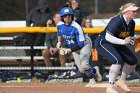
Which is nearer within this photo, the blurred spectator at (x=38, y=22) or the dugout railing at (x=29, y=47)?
the dugout railing at (x=29, y=47)

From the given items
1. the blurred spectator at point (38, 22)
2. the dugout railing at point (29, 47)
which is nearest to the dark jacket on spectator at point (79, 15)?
the dugout railing at point (29, 47)

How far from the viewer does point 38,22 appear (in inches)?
488

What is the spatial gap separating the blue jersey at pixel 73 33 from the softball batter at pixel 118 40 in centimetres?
53

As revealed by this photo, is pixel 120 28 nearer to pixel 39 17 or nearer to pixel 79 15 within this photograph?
pixel 79 15

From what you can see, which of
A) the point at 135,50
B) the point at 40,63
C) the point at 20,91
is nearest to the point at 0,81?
the point at 40,63

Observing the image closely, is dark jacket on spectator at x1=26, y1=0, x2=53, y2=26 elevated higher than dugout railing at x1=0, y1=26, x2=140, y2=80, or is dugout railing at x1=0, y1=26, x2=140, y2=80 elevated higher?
dark jacket on spectator at x1=26, y1=0, x2=53, y2=26

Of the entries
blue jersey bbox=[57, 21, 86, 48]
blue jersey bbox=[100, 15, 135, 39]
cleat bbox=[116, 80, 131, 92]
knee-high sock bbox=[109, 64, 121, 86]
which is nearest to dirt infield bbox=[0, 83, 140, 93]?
cleat bbox=[116, 80, 131, 92]

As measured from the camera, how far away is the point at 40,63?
1223 cm

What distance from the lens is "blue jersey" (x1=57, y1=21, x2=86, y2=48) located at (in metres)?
10.1

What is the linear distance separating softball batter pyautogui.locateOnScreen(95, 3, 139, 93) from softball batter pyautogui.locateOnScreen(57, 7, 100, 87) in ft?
1.99

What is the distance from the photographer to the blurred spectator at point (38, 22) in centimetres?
1216

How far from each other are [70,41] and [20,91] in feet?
4.32

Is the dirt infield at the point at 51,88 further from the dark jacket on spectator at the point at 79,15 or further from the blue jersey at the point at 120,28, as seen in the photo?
the dark jacket on spectator at the point at 79,15

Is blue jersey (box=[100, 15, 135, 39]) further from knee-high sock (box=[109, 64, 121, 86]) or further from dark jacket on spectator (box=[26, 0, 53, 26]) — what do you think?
dark jacket on spectator (box=[26, 0, 53, 26])
